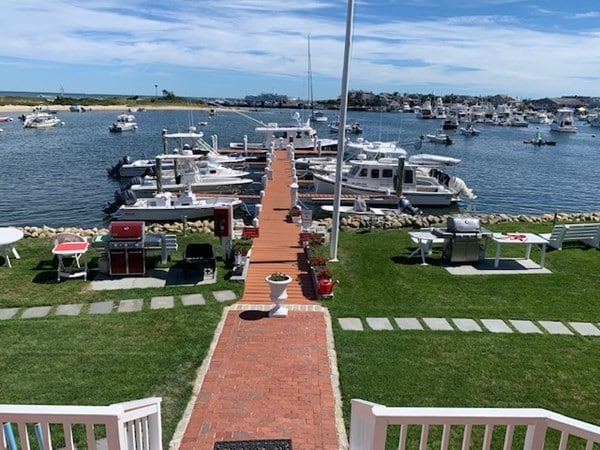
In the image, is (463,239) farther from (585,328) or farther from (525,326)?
(585,328)

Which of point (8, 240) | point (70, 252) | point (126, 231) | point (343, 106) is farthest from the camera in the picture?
point (8, 240)

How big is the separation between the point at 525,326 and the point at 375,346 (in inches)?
137

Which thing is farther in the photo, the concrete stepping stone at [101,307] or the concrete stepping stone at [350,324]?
the concrete stepping stone at [101,307]

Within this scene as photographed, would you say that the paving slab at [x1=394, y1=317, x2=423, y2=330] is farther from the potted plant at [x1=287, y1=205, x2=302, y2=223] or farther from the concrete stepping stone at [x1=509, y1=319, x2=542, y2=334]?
the potted plant at [x1=287, y1=205, x2=302, y2=223]

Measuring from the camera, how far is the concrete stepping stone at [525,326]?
32.2ft

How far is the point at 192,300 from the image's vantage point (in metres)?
11.2

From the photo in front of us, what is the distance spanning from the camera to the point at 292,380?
25.4ft

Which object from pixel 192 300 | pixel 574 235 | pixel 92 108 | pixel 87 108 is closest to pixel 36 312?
pixel 192 300

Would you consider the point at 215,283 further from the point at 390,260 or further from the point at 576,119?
the point at 576,119

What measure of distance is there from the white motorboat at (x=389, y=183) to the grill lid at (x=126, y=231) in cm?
1593

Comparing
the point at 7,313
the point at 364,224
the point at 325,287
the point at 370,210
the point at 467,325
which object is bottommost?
the point at 370,210

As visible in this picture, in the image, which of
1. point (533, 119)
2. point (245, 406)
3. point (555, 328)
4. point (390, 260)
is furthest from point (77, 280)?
point (533, 119)

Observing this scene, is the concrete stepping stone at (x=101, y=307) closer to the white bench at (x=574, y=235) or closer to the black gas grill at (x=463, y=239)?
the black gas grill at (x=463, y=239)

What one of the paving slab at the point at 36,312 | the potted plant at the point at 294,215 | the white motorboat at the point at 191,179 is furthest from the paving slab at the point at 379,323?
the white motorboat at the point at 191,179
